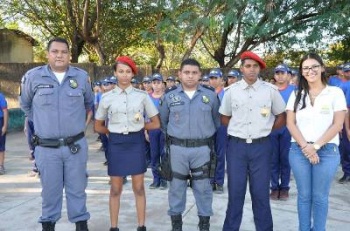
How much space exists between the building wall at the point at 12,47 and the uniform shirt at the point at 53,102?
19554mm

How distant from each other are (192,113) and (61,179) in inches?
55.8

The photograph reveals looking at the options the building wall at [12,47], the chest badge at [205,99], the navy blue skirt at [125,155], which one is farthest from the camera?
the building wall at [12,47]

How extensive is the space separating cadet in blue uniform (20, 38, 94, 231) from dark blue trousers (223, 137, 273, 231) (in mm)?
1438

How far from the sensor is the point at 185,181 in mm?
3979

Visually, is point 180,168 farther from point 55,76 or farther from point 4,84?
point 4,84

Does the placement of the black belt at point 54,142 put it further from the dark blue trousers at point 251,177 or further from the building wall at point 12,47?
the building wall at point 12,47

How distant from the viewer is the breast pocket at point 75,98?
3712 mm

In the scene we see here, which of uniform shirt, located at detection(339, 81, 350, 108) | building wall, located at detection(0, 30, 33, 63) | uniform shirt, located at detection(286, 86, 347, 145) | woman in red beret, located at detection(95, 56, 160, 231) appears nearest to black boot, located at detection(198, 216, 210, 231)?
woman in red beret, located at detection(95, 56, 160, 231)

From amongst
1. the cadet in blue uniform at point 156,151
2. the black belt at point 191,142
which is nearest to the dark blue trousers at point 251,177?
the black belt at point 191,142

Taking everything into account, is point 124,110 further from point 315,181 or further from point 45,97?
point 315,181

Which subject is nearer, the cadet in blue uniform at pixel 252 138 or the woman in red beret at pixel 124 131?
the cadet in blue uniform at pixel 252 138

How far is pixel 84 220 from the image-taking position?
151 inches

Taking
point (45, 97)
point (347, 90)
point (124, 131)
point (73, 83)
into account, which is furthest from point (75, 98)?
point (347, 90)

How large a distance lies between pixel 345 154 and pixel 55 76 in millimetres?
4663
